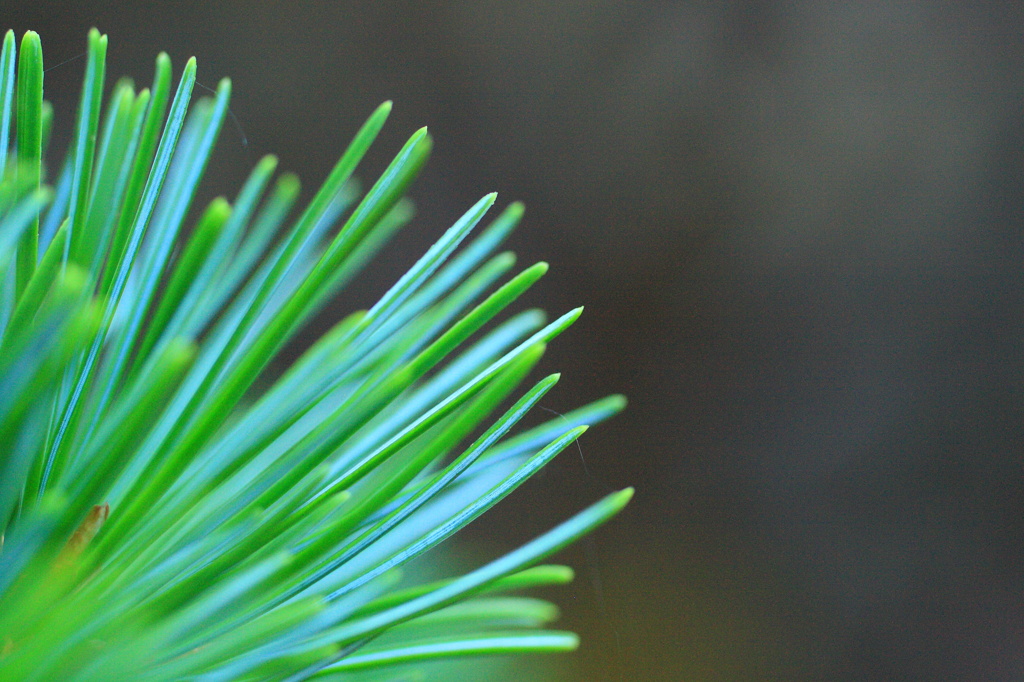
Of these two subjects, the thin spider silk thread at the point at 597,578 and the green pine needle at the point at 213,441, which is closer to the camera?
the green pine needle at the point at 213,441

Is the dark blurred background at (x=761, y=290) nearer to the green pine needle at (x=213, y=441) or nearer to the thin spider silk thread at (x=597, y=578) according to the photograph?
the thin spider silk thread at (x=597, y=578)

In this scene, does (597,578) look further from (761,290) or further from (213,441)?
(213,441)

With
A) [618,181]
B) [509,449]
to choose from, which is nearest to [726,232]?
[618,181]

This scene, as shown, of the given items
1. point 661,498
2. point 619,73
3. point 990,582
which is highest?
point 619,73

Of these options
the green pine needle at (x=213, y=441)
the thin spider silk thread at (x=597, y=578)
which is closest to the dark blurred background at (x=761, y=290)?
the thin spider silk thread at (x=597, y=578)

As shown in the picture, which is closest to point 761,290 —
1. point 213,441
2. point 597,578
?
point 597,578

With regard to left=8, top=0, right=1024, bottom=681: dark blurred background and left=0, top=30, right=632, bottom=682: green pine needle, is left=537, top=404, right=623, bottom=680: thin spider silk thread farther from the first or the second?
left=0, top=30, right=632, bottom=682: green pine needle

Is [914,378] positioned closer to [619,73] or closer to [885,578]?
[885,578]
